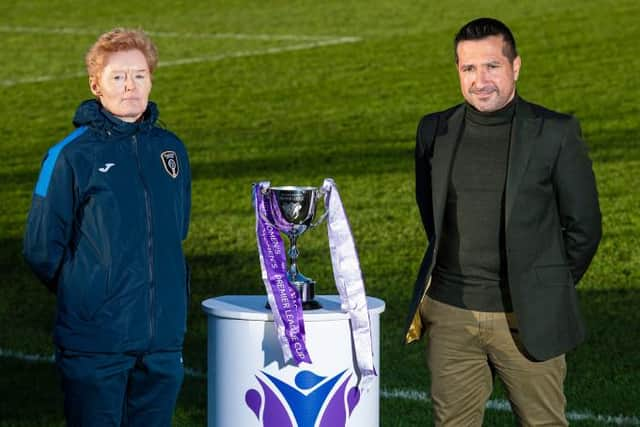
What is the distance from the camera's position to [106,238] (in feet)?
15.6

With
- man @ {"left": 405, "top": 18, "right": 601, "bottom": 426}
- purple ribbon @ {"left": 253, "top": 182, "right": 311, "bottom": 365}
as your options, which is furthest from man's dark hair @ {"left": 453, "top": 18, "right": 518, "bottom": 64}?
purple ribbon @ {"left": 253, "top": 182, "right": 311, "bottom": 365}

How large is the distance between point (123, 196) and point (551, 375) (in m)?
1.52

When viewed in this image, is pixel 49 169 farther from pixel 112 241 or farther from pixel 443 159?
pixel 443 159

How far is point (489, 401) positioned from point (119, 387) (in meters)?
2.82

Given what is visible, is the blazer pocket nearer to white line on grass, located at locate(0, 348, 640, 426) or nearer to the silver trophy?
the silver trophy

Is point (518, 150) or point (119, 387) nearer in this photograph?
point (119, 387)

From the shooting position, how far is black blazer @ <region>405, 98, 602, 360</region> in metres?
5.01

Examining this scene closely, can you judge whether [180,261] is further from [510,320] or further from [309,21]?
[309,21]

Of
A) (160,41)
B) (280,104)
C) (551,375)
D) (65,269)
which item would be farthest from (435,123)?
(160,41)

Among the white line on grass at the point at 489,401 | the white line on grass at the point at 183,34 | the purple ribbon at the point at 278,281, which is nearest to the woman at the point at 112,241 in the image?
the purple ribbon at the point at 278,281

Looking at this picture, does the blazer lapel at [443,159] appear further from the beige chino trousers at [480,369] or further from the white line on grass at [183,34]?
the white line on grass at [183,34]

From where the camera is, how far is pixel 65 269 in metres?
4.82

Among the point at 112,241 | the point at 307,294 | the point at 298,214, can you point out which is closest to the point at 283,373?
the point at 307,294

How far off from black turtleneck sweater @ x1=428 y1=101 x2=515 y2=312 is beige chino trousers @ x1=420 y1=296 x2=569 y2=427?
2.6 inches
